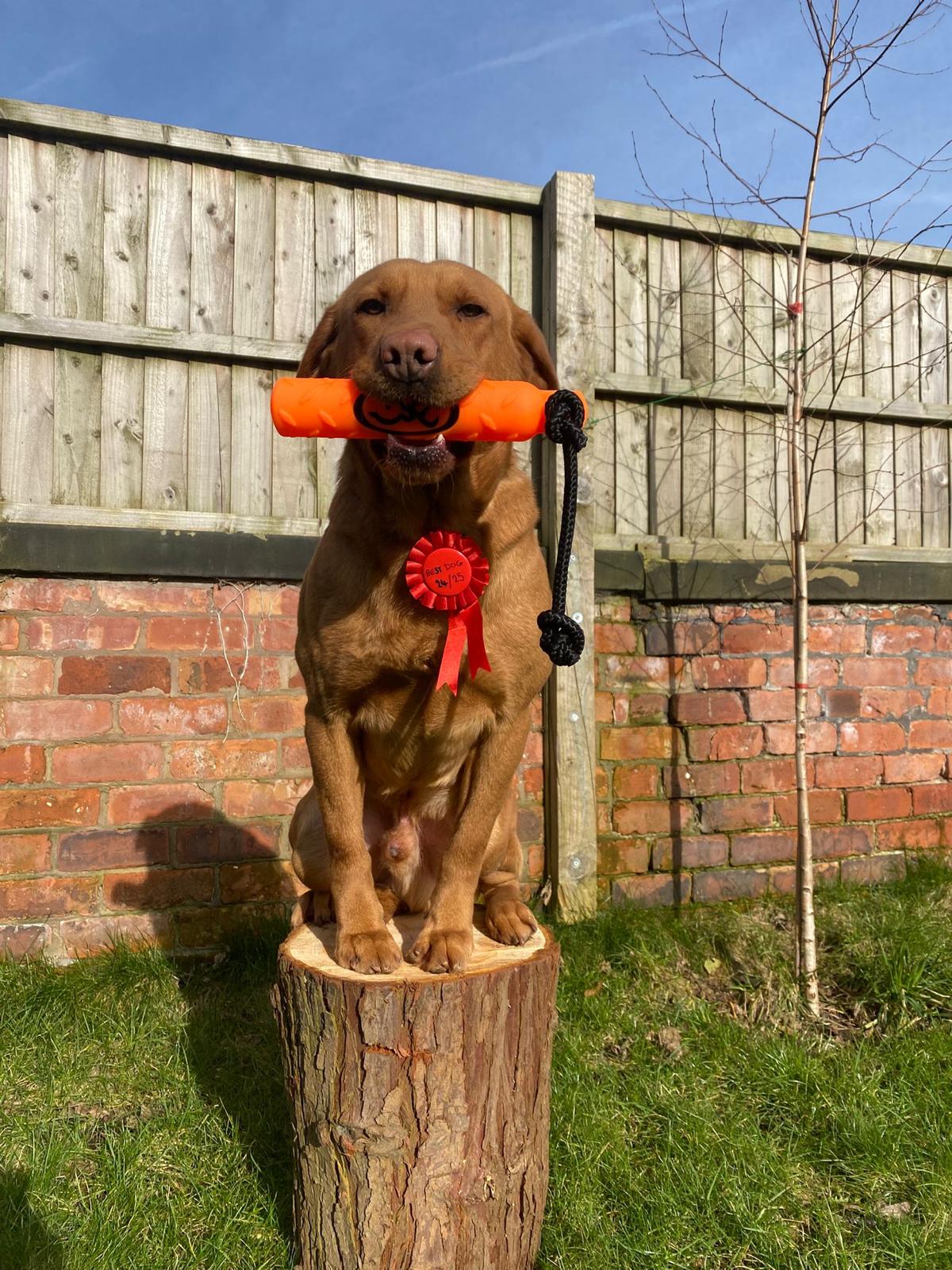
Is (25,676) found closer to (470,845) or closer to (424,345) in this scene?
(470,845)

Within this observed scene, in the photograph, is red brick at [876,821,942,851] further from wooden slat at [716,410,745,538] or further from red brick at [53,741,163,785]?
red brick at [53,741,163,785]

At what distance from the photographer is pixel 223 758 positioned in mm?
3992

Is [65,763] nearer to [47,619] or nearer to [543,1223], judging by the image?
[47,619]

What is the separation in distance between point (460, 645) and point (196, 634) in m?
2.08

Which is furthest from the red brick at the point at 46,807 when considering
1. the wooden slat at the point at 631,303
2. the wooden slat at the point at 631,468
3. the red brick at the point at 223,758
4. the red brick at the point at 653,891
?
the wooden slat at the point at 631,303

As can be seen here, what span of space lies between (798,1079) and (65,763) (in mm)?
2984

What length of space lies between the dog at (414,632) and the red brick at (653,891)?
1.99 meters

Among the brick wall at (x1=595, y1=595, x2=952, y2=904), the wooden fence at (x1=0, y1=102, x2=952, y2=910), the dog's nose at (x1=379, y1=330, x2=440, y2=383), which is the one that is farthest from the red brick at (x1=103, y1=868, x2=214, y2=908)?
the dog's nose at (x1=379, y1=330, x2=440, y2=383)

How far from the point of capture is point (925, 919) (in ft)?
12.8

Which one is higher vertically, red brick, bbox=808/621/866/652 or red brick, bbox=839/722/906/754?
red brick, bbox=808/621/866/652

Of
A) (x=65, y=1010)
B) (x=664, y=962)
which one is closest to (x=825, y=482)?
(x=664, y=962)

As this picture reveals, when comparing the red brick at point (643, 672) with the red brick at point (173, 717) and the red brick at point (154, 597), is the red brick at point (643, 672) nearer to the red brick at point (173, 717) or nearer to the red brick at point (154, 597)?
the red brick at point (173, 717)

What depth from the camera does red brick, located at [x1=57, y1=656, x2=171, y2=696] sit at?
3793 millimetres

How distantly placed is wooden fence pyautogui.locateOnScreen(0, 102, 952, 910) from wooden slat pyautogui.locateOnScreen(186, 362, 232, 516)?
0.01 meters
